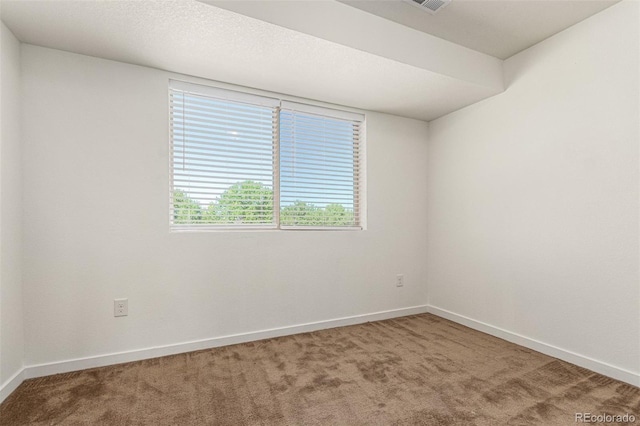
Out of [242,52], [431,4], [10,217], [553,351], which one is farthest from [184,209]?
[553,351]

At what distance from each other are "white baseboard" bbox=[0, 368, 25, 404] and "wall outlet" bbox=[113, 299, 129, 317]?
1.92ft

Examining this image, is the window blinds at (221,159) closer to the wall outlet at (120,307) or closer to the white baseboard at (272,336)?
the wall outlet at (120,307)

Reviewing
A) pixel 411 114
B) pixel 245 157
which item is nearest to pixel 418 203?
pixel 411 114

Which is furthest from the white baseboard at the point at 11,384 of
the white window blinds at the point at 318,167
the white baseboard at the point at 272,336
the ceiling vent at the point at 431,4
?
the ceiling vent at the point at 431,4

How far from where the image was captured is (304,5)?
6.53ft

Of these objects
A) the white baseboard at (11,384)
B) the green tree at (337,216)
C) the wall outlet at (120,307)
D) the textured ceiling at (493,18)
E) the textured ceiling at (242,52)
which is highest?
the textured ceiling at (493,18)

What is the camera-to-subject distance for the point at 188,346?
2.50m

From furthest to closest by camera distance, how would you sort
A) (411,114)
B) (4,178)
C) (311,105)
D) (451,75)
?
(411,114) → (311,105) → (451,75) → (4,178)

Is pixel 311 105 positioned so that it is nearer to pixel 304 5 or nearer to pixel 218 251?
pixel 304 5

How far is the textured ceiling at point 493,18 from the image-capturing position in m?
2.12

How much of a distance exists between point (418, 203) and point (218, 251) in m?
2.34

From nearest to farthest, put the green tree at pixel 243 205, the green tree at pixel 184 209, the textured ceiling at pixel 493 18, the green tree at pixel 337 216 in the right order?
the textured ceiling at pixel 493 18
the green tree at pixel 184 209
the green tree at pixel 243 205
the green tree at pixel 337 216

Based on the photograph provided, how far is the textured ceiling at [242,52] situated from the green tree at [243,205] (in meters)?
0.92

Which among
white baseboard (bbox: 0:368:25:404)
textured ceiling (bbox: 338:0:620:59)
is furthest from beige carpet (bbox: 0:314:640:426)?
textured ceiling (bbox: 338:0:620:59)
